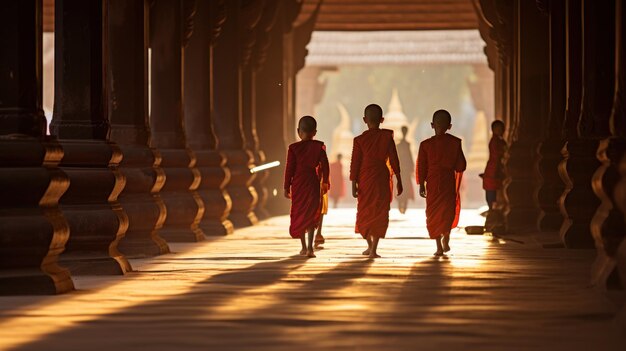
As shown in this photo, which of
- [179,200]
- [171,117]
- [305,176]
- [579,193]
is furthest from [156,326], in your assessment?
[171,117]

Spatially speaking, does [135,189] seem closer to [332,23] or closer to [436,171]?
[436,171]

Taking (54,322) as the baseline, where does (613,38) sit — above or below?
above

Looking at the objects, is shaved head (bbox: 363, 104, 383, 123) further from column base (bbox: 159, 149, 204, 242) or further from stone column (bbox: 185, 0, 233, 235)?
stone column (bbox: 185, 0, 233, 235)

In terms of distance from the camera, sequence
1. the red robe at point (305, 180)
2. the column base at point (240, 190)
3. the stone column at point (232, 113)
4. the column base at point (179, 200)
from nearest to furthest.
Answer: the red robe at point (305, 180)
the column base at point (179, 200)
the column base at point (240, 190)
the stone column at point (232, 113)

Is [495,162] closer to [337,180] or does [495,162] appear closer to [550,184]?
[550,184]

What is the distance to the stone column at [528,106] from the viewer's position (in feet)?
51.5

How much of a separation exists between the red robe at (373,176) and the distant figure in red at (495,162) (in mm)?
4219

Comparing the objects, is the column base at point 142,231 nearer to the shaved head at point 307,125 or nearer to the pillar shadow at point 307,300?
the shaved head at point 307,125

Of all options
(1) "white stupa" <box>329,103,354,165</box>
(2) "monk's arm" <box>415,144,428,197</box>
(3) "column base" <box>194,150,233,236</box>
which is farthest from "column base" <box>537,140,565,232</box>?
(1) "white stupa" <box>329,103,354,165</box>

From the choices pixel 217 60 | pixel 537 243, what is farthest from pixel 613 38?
pixel 217 60

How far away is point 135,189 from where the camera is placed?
11.2m

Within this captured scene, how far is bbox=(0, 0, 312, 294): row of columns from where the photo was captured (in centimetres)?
762

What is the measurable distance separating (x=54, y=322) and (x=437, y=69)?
2167 inches

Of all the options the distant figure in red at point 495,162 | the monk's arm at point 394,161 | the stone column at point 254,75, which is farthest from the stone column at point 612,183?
the stone column at point 254,75
